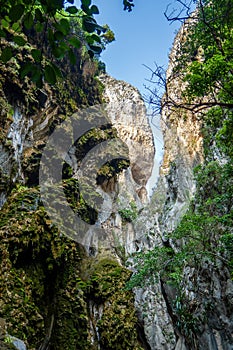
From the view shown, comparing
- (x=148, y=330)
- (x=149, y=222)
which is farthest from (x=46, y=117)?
(x=149, y=222)

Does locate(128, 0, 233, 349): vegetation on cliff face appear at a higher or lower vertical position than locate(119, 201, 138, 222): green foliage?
lower

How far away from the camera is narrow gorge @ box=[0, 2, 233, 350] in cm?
591

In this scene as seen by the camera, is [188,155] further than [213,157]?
Yes

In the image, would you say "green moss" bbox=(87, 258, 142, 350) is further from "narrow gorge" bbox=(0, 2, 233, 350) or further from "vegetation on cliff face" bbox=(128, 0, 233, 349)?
"vegetation on cliff face" bbox=(128, 0, 233, 349)

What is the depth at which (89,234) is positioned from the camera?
1124 cm

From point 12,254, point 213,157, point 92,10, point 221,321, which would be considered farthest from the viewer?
point 213,157

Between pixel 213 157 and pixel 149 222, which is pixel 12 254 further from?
pixel 149 222

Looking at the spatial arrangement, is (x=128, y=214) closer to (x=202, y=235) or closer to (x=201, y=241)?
(x=202, y=235)

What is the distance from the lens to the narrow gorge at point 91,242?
5910mm

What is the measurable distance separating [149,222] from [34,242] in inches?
663

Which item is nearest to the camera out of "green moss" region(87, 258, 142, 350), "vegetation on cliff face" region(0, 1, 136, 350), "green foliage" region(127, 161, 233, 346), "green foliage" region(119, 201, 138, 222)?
"vegetation on cliff face" region(0, 1, 136, 350)

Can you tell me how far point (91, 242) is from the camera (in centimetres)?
1155

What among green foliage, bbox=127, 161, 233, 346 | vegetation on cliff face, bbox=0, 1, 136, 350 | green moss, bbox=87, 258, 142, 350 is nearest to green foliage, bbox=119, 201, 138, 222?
vegetation on cliff face, bbox=0, 1, 136, 350

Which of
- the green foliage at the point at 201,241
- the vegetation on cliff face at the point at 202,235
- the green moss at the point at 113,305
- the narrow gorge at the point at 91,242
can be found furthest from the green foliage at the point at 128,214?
the green foliage at the point at 201,241
